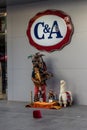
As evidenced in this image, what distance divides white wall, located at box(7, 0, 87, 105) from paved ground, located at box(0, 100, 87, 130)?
97 cm

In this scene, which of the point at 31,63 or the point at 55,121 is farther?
the point at 31,63

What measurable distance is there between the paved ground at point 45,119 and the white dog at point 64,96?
8.3 inches

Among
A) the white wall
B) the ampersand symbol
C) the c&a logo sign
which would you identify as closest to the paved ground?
the white wall

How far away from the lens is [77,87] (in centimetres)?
1035

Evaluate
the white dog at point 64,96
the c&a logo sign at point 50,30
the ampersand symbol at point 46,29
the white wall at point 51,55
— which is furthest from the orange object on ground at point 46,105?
the ampersand symbol at point 46,29

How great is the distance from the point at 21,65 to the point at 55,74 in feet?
4.15

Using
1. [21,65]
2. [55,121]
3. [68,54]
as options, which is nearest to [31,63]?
[21,65]

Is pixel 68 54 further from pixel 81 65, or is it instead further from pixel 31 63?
pixel 31 63

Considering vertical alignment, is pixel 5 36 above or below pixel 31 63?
above

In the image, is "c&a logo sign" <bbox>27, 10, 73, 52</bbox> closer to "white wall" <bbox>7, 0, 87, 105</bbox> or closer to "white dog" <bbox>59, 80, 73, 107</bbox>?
"white wall" <bbox>7, 0, 87, 105</bbox>

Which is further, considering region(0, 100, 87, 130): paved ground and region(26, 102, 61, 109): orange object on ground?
region(26, 102, 61, 109): orange object on ground

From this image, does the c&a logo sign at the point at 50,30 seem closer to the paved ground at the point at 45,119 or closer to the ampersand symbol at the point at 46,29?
the ampersand symbol at the point at 46,29

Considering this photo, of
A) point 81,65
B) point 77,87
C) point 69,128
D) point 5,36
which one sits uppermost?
point 5,36

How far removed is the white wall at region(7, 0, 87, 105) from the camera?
10.3 m
